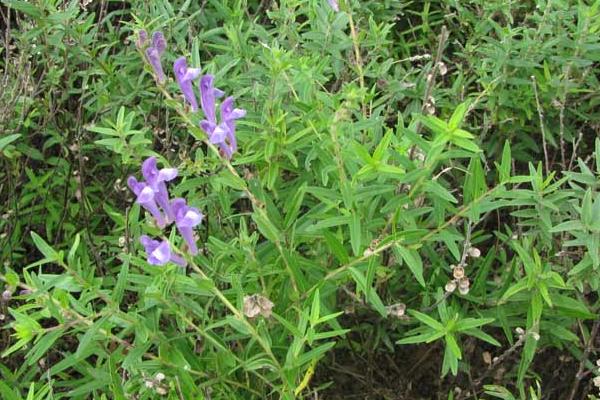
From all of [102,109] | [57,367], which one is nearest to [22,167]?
[102,109]

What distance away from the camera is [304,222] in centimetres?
239

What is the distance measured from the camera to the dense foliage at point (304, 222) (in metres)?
2.12

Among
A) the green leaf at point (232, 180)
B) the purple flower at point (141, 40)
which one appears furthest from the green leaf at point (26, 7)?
the green leaf at point (232, 180)

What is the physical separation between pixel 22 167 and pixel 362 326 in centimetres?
155

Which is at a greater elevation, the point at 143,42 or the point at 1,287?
the point at 143,42

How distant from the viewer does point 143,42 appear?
226cm

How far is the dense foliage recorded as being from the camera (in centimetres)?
212

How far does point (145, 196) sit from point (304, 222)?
2.17 feet

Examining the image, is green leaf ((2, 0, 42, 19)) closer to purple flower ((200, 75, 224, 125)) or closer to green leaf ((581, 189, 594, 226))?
purple flower ((200, 75, 224, 125))

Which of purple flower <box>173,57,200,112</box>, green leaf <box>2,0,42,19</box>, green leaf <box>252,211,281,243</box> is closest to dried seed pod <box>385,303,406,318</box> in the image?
green leaf <box>252,211,281,243</box>

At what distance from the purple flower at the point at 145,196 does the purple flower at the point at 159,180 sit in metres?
0.02

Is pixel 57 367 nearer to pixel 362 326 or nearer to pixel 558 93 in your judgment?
pixel 362 326

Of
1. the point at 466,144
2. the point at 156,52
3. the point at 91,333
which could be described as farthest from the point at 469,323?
the point at 156,52

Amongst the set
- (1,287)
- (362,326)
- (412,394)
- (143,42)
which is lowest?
(412,394)
